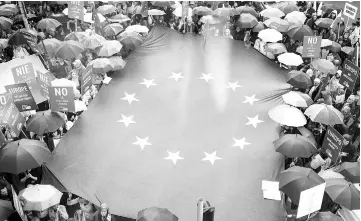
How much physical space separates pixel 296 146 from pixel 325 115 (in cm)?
156

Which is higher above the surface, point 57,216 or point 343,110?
point 343,110

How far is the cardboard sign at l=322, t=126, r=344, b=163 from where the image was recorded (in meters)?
10.5

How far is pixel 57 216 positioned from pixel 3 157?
186 centimetres

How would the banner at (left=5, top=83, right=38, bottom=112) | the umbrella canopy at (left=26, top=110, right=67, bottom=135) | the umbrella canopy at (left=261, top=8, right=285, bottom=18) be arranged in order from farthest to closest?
1. the umbrella canopy at (left=261, top=8, right=285, bottom=18)
2. the banner at (left=5, top=83, right=38, bottom=112)
3. the umbrella canopy at (left=26, top=110, right=67, bottom=135)

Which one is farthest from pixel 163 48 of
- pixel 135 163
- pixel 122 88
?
pixel 135 163

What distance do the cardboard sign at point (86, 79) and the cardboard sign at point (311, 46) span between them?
7034 millimetres

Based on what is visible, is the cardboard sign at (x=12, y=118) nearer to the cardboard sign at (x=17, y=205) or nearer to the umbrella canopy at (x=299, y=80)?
the cardboard sign at (x=17, y=205)

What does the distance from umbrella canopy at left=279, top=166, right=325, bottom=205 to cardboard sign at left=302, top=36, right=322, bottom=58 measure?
617 cm

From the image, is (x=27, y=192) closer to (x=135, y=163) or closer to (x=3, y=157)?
(x=3, y=157)

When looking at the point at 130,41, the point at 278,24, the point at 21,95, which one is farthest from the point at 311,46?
the point at 21,95

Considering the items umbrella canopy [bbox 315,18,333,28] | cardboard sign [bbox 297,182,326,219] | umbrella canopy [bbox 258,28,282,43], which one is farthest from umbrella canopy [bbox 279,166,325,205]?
umbrella canopy [bbox 315,18,333,28]

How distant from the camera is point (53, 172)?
444 inches

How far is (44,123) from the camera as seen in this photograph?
38.6ft

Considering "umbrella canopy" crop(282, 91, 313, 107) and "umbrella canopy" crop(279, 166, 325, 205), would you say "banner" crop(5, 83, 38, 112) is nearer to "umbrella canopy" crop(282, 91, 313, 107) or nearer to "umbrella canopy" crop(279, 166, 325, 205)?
"umbrella canopy" crop(279, 166, 325, 205)
